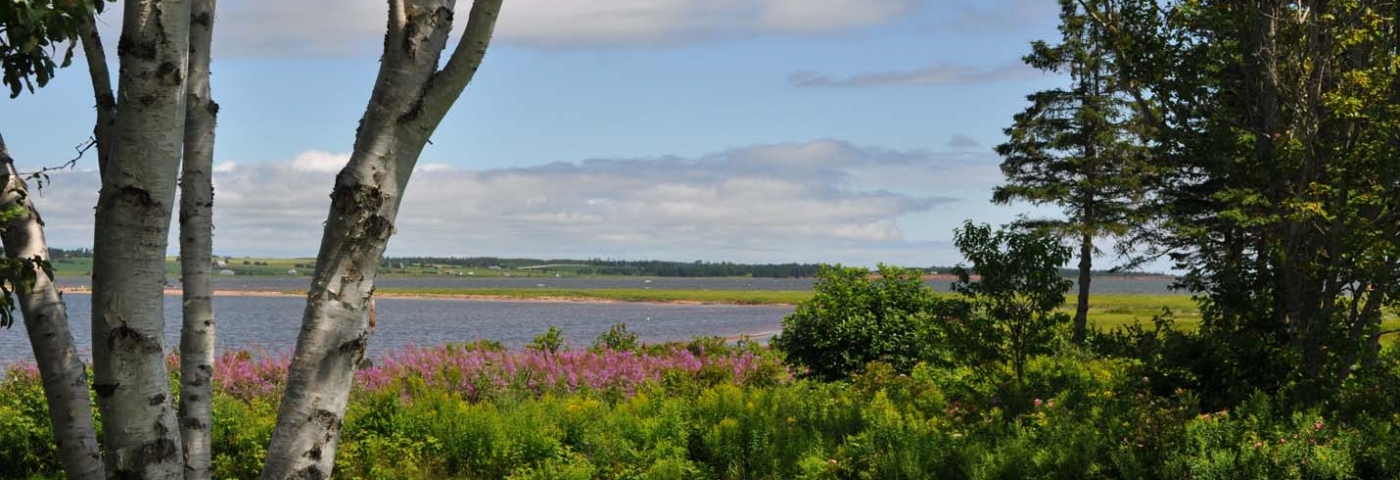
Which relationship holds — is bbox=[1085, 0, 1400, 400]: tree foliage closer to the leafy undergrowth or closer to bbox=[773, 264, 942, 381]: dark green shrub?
the leafy undergrowth

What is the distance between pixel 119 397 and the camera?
3793mm

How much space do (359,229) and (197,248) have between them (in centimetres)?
174

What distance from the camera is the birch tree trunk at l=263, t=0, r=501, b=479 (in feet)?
11.5

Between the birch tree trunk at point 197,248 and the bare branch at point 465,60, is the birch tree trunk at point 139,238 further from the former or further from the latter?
the bare branch at point 465,60

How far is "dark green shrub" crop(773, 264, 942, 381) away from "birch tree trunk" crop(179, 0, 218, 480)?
490 inches

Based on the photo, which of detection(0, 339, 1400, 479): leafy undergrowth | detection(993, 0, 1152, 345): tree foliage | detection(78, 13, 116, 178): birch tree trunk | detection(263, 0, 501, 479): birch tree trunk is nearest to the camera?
detection(263, 0, 501, 479): birch tree trunk

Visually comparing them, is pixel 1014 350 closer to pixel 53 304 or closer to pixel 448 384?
pixel 448 384

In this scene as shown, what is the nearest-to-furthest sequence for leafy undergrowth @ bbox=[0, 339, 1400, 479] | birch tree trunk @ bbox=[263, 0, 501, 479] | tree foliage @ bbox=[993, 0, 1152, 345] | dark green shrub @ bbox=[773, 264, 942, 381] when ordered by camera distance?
birch tree trunk @ bbox=[263, 0, 501, 479]
leafy undergrowth @ bbox=[0, 339, 1400, 479]
dark green shrub @ bbox=[773, 264, 942, 381]
tree foliage @ bbox=[993, 0, 1152, 345]

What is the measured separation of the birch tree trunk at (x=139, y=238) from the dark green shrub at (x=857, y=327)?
1324 centimetres

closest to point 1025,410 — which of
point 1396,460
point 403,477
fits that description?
point 1396,460

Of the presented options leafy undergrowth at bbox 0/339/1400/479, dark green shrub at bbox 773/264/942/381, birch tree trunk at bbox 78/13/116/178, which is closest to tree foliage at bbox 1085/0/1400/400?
leafy undergrowth at bbox 0/339/1400/479

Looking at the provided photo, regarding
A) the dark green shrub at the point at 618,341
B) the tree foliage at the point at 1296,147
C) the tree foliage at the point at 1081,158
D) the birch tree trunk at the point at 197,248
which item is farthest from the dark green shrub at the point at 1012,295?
the tree foliage at the point at 1081,158

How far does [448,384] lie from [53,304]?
9.63 m

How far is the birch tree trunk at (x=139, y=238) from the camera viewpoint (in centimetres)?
366
